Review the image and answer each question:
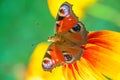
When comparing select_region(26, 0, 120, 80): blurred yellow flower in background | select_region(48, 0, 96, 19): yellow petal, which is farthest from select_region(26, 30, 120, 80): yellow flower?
select_region(48, 0, 96, 19): yellow petal

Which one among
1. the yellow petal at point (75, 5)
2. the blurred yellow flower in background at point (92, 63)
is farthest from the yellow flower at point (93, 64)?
the yellow petal at point (75, 5)

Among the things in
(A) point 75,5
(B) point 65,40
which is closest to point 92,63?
(B) point 65,40

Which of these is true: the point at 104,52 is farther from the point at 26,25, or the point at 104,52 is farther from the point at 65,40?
the point at 26,25

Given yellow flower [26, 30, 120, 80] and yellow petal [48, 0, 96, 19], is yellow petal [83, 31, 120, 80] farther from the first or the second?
yellow petal [48, 0, 96, 19]

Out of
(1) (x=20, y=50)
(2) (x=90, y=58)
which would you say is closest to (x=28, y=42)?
(1) (x=20, y=50)

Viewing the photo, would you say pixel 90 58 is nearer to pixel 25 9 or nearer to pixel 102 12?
pixel 102 12

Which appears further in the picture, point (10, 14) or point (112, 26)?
point (10, 14)
